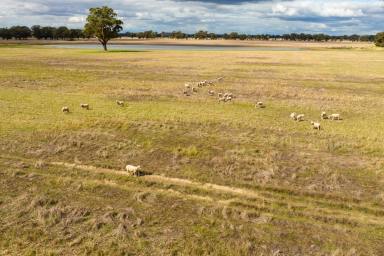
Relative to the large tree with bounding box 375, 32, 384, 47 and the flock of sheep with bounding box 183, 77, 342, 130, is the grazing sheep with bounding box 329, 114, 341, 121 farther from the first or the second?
the large tree with bounding box 375, 32, 384, 47

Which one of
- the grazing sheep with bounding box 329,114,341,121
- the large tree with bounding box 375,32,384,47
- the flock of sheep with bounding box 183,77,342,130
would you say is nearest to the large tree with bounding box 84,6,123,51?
the flock of sheep with bounding box 183,77,342,130

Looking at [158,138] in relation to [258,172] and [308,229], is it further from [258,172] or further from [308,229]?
[308,229]

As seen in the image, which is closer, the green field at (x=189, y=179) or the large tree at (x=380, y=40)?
the green field at (x=189, y=179)

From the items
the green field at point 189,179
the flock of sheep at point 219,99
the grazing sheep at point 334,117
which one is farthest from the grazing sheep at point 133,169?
the grazing sheep at point 334,117

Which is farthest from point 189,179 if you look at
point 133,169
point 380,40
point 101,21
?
point 380,40

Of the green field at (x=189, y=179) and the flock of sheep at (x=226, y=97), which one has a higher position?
the flock of sheep at (x=226, y=97)

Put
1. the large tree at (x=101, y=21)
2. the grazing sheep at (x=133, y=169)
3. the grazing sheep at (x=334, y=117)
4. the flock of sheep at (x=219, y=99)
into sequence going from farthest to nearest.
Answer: the large tree at (x=101, y=21), the grazing sheep at (x=334, y=117), the flock of sheep at (x=219, y=99), the grazing sheep at (x=133, y=169)

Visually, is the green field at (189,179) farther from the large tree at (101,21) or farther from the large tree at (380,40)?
the large tree at (380,40)

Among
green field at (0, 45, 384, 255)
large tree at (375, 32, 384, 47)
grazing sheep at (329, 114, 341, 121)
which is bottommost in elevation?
green field at (0, 45, 384, 255)

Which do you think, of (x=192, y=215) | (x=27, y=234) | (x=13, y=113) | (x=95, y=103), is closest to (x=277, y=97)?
(x=95, y=103)

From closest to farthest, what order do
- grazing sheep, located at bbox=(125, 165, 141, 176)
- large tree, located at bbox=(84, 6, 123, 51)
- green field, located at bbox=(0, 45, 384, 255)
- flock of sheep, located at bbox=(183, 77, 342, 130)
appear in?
green field, located at bbox=(0, 45, 384, 255), grazing sheep, located at bbox=(125, 165, 141, 176), flock of sheep, located at bbox=(183, 77, 342, 130), large tree, located at bbox=(84, 6, 123, 51)
